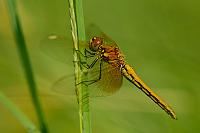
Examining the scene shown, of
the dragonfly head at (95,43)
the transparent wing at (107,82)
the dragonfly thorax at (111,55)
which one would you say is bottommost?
the transparent wing at (107,82)

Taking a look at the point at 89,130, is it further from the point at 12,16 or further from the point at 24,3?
the point at 24,3

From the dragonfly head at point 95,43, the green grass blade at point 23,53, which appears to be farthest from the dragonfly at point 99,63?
the green grass blade at point 23,53

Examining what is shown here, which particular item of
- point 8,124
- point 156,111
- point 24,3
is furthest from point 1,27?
point 156,111

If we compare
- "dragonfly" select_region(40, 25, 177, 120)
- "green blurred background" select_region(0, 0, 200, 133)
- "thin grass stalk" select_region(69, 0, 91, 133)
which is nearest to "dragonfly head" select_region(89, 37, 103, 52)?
"dragonfly" select_region(40, 25, 177, 120)

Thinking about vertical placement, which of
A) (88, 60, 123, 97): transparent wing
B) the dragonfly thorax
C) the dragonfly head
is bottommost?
(88, 60, 123, 97): transparent wing

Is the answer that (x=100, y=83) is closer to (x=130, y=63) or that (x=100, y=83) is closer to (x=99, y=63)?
(x=99, y=63)

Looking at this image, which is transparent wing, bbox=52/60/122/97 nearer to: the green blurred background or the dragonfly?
the dragonfly

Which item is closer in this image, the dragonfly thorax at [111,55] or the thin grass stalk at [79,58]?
the thin grass stalk at [79,58]

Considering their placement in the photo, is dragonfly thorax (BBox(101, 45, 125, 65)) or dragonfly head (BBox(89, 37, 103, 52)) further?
dragonfly thorax (BBox(101, 45, 125, 65))

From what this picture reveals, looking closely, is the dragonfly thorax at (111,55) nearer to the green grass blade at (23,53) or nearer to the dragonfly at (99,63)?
the dragonfly at (99,63)
